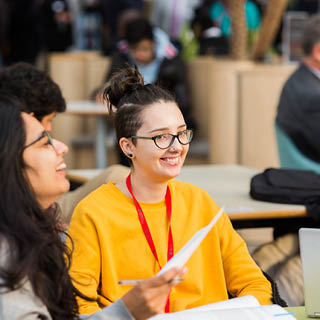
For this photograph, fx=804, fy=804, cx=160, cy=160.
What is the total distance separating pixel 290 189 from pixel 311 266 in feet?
5.31

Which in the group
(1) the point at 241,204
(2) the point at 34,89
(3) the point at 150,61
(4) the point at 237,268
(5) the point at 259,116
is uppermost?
(2) the point at 34,89

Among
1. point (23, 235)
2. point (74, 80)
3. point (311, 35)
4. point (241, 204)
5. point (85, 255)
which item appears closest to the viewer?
point (23, 235)

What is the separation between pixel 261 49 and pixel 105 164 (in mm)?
1817

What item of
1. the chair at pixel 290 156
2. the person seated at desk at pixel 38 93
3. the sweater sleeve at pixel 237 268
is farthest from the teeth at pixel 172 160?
the chair at pixel 290 156

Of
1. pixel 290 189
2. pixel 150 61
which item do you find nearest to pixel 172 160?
pixel 290 189

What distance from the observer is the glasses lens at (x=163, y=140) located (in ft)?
8.13

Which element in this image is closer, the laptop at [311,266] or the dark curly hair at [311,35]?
the laptop at [311,266]

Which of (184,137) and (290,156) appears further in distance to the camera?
(290,156)

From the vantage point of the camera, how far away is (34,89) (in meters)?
3.51

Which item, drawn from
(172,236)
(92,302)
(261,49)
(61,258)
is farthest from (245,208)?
(261,49)

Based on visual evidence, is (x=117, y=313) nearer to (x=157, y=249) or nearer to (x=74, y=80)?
(x=157, y=249)

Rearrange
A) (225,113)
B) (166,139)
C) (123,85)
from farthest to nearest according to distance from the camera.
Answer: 1. (225,113)
2. (123,85)
3. (166,139)

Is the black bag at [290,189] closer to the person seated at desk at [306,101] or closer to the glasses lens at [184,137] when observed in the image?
the person seated at desk at [306,101]

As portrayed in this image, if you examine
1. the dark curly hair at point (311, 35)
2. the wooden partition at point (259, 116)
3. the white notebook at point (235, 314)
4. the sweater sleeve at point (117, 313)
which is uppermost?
the dark curly hair at point (311, 35)
